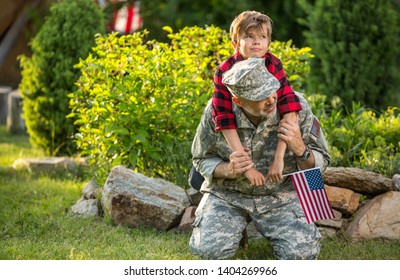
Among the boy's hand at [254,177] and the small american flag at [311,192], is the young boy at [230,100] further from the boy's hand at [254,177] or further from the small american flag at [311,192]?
the small american flag at [311,192]

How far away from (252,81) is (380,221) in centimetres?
159

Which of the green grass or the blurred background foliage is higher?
the blurred background foliage

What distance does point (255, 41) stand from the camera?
4.56 meters

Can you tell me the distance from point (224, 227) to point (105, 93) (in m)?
1.72

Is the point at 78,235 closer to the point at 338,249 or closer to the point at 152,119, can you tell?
the point at 152,119

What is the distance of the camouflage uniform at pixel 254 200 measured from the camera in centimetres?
462

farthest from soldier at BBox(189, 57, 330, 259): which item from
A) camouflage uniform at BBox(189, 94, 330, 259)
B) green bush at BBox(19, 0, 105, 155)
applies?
green bush at BBox(19, 0, 105, 155)

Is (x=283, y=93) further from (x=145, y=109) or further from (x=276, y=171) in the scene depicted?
(x=145, y=109)

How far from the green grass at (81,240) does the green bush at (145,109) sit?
57cm

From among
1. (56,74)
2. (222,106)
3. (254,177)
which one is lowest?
(254,177)

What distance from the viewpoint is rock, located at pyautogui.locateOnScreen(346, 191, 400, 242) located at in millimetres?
5168

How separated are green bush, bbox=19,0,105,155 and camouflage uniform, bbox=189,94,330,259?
12.4ft

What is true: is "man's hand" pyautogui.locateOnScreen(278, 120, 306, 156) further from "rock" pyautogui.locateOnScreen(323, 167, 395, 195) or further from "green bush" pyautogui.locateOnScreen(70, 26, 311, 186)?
"green bush" pyautogui.locateOnScreen(70, 26, 311, 186)

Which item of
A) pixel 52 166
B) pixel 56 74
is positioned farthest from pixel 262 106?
pixel 56 74
